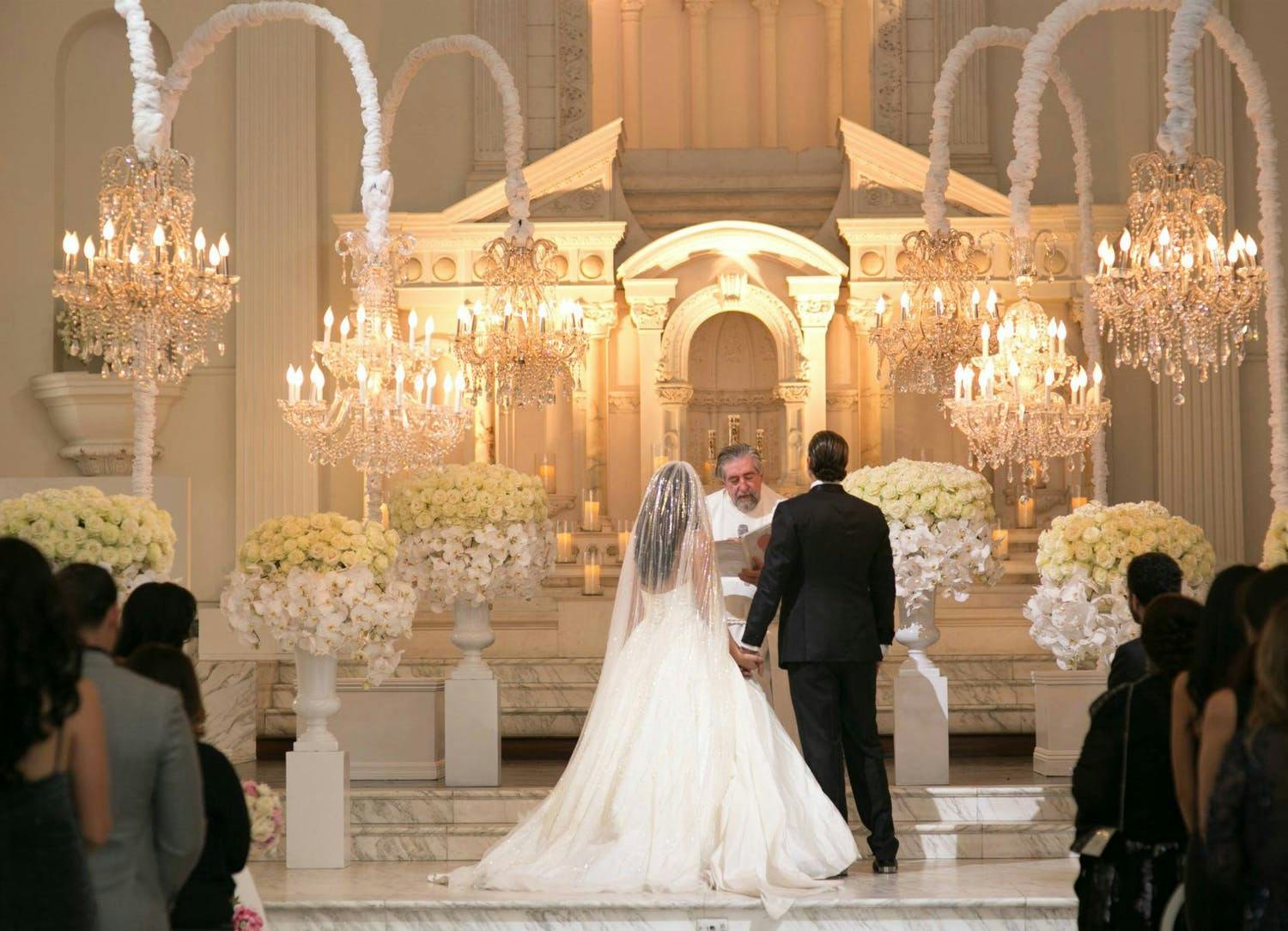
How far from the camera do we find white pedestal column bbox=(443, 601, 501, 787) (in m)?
8.56

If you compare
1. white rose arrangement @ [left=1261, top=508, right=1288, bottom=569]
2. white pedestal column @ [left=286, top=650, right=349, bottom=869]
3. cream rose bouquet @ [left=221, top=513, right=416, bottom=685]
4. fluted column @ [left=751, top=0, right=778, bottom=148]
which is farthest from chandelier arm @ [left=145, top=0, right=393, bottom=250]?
fluted column @ [left=751, top=0, right=778, bottom=148]

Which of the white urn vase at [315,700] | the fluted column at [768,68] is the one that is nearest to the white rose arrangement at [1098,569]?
the white urn vase at [315,700]

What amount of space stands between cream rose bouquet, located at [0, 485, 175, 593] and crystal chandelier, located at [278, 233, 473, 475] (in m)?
1.80

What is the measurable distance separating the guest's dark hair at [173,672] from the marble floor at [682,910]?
270cm

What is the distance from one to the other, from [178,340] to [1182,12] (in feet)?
18.8

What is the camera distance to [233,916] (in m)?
4.89

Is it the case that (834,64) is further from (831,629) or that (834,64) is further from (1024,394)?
(831,629)

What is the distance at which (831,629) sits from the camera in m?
7.37

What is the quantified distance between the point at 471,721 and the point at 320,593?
56.3 inches

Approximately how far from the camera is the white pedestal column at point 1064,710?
8805 millimetres

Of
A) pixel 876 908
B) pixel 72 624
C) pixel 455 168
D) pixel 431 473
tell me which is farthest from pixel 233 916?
pixel 455 168

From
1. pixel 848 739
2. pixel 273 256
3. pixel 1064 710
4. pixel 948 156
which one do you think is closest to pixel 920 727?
pixel 1064 710

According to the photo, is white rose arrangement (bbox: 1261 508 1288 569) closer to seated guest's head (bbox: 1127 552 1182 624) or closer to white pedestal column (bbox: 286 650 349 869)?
seated guest's head (bbox: 1127 552 1182 624)

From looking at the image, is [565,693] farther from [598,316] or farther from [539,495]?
[598,316]
